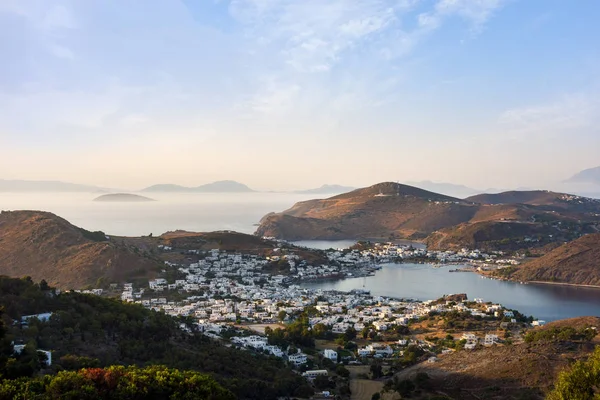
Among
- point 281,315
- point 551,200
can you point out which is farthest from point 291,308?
point 551,200

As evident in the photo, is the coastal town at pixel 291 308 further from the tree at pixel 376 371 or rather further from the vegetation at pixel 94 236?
the vegetation at pixel 94 236

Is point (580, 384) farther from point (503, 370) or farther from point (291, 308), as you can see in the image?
point (291, 308)

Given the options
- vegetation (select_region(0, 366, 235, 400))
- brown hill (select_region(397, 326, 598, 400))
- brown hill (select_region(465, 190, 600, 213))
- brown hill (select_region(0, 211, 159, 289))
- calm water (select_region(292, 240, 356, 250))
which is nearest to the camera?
vegetation (select_region(0, 366, 235, 400))

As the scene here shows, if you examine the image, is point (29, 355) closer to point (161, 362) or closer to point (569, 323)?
point (161, 362)

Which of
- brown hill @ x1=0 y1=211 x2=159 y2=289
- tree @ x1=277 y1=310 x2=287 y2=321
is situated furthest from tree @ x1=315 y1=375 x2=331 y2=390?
brown hill @ x1=0 y1=211 x2=159 y2=289

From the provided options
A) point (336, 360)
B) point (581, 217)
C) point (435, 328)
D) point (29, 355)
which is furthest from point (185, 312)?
point (581, 217)

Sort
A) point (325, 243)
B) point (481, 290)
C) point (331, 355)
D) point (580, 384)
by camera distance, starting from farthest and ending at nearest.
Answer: point (325, 243), point (481, 290), point (331, 355), point (580, 384)

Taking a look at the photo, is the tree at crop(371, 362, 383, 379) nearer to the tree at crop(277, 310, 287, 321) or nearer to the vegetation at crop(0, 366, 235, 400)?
the vegetation at crop(0, 366, 235, 400)
